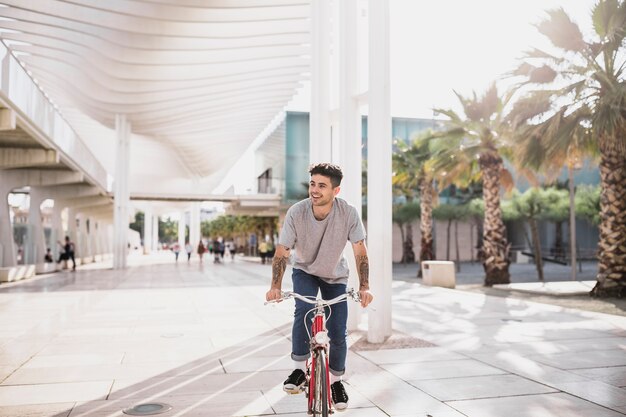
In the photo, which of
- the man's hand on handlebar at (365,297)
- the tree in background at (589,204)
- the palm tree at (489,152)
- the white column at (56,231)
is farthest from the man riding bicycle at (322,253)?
the tree in background at (589,204)

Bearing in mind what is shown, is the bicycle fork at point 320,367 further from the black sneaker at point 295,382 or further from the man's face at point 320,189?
the man's face at point 320,189

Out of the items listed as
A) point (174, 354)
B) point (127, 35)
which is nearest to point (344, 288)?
point (174, 354)

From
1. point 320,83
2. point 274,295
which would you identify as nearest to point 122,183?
point 320,83

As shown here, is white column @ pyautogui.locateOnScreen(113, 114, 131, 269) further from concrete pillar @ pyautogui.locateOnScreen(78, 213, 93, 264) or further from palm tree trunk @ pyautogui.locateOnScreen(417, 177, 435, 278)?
palm tree trunk @ pyautogui.locateOnScreen(417, 177, 435, 278)

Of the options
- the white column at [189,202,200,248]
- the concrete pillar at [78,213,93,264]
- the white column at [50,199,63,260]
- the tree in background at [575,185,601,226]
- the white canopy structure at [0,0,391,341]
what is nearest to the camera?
the white canopy structure at [0,0,391,341]

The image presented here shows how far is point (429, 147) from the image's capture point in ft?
85.1

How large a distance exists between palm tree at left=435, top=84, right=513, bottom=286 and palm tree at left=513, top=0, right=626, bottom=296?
3.69m

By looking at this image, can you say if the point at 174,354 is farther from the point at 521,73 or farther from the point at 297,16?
the point at 297,16

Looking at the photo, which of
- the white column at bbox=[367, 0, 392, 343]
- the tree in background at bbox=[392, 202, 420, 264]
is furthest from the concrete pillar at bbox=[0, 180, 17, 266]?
the tree in background at bbox=[392, 202, 420, 264]

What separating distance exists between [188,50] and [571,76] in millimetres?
14611

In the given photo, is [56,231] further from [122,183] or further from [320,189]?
[320,189]

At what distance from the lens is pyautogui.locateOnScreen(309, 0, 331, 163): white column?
354 inches

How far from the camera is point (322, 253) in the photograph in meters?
4.07

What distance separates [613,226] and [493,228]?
5.09 meters
